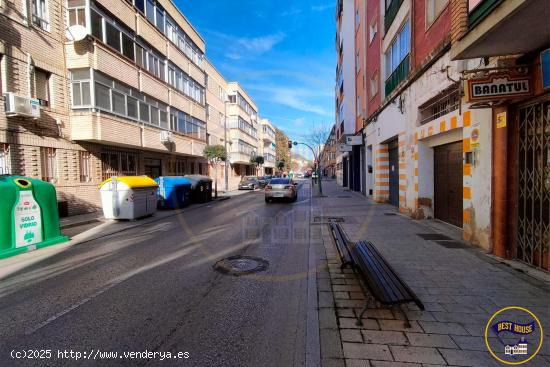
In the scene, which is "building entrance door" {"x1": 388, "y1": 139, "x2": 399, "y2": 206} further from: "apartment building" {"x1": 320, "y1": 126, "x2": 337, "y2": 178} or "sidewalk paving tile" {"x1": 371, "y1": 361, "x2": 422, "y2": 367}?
"apartment building" {"x1": 320, "y1": 126, "x2": 337, "y2": 178}

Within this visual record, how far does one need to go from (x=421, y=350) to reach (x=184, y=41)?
2485 centimetres

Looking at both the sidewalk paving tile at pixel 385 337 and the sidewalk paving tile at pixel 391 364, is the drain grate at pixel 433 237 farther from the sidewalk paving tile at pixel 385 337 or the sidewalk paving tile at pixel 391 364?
the sidewalk paving tile at pixel 391 364

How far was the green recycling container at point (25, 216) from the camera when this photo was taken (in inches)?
246

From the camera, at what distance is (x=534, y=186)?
4734mm

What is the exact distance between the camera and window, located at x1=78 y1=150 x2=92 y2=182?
1322 cm

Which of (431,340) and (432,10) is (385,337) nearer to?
(431,340)

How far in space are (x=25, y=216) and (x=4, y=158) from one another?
16.3ft

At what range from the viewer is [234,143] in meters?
40.2

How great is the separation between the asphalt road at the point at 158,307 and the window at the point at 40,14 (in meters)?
9.88

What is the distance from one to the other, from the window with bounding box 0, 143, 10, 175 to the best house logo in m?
13.2

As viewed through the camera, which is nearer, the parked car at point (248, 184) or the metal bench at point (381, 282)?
the metal bench at point (381, 282)

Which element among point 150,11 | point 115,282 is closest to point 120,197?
point 115,282

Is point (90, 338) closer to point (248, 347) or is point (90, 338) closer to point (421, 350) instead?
point (248, 347)

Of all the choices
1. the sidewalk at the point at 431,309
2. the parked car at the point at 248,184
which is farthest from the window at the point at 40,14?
the parked car at the point at 248,184
